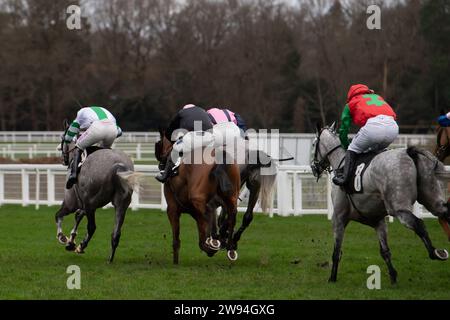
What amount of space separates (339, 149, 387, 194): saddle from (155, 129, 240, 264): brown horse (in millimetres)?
1701

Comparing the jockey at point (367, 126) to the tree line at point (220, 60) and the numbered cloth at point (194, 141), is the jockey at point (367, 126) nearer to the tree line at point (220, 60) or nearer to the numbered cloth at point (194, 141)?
the numbered cloth at point (194, 141)

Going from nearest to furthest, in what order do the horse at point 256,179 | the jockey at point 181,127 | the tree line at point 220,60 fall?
the jockey at point 181,127, the horse at point 256,179, the tree line at point 220,60

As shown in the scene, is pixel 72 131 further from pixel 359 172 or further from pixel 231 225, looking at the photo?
pixel 359 172

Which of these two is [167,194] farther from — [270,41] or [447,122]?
[270,41]

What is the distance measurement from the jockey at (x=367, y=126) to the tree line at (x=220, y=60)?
2927 cm

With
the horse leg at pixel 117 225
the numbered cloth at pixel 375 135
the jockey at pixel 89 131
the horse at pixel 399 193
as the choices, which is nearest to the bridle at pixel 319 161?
the horse at pixel 399 193

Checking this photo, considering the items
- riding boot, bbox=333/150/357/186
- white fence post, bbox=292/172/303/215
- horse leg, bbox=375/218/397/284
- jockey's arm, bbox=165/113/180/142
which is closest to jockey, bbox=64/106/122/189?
jockey's arm, bbox=165/113/180/142

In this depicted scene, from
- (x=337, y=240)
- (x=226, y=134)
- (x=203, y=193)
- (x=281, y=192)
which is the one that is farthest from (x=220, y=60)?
(x=337, y=240)

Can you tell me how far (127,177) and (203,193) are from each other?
110 centimetres

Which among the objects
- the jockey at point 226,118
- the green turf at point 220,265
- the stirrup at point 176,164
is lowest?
the green turf at point 220,265

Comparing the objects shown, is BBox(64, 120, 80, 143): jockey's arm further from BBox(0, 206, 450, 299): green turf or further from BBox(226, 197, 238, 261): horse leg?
BBox(226, 197, 238, 261): horse leg

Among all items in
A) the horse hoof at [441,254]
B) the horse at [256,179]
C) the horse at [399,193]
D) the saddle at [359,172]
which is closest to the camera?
the horse hoof at [441,254]

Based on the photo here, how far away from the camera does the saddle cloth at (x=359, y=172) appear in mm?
8273
